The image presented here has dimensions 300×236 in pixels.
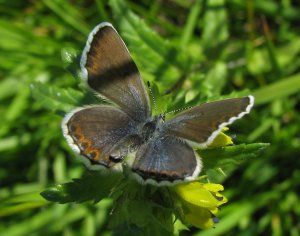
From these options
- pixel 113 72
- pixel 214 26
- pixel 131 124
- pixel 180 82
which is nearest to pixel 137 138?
pixel 131 124

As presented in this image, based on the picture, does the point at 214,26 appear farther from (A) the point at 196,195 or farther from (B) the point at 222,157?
(A) the point at 196,195

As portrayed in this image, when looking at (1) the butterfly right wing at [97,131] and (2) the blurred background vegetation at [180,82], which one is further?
(2) the blurred background vegetation at [180,82]

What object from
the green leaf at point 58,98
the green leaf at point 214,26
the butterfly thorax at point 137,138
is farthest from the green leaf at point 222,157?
the green leaf at point 214,26

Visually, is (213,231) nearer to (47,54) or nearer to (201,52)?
(201,52)

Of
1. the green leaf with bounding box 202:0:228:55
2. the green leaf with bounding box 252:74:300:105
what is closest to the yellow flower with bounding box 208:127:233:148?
the green leaf with bounding box 252:74:300:105

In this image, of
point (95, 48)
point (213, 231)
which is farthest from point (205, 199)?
point (213, 231)

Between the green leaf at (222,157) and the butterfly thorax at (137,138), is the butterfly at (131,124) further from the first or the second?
the green leaf at (222,157)

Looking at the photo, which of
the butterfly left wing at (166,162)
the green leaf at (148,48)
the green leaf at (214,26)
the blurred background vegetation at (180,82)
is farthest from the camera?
the green leaf at (214,26)

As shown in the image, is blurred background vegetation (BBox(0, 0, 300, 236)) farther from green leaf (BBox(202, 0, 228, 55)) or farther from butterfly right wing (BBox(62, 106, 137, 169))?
butterfly right wing (BBox(62, 106, 137, 169))
